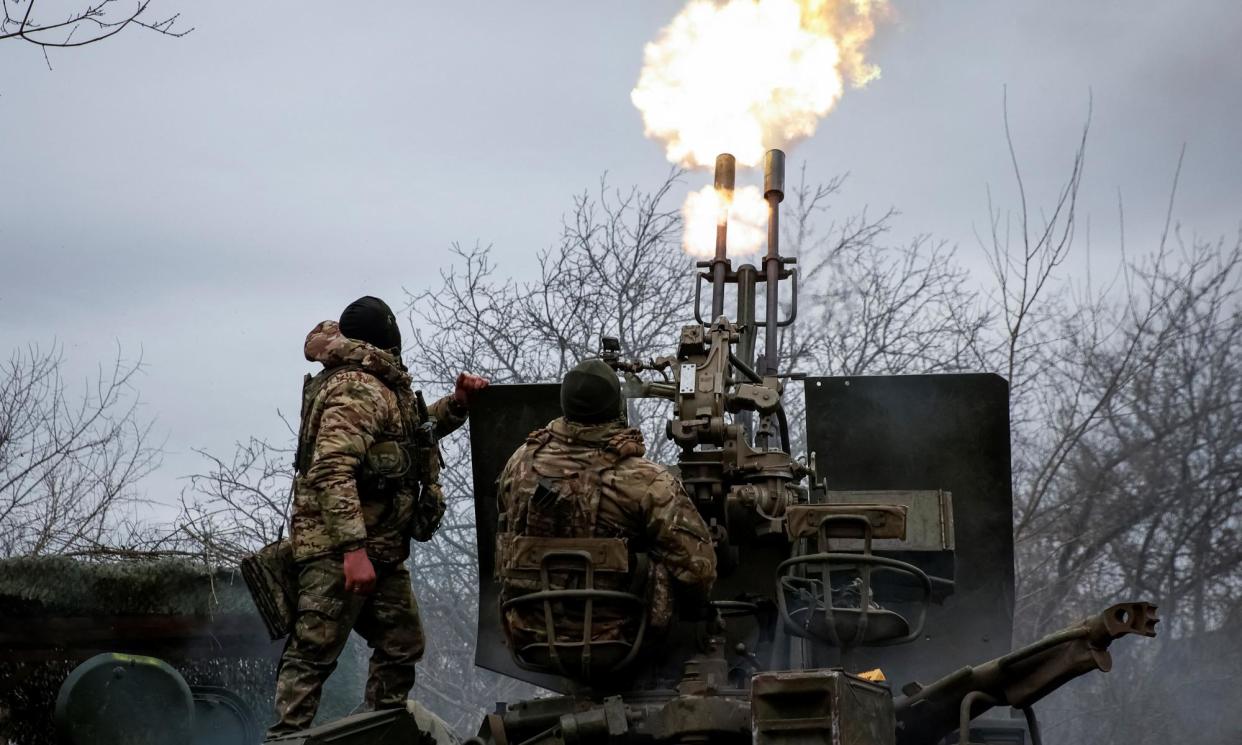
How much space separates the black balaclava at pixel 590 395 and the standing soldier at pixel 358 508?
2.76 feet

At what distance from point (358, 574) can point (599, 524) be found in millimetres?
959

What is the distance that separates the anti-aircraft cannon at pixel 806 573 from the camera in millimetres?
5164

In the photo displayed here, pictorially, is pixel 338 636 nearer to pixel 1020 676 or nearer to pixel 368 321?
pixel 368 321

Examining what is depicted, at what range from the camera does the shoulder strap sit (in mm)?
6168

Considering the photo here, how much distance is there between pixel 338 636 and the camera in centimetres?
593

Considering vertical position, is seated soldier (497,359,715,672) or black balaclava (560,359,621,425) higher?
black balaclava (560,359,621,425)

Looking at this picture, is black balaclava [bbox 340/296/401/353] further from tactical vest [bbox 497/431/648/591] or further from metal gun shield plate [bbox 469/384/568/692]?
metal gun shield plate [bbox 469/384/568/692]

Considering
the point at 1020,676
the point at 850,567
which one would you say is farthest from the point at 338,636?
the point at 1020,676

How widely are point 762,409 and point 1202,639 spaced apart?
6.30m

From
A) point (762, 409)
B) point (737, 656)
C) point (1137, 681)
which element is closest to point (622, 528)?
point (737, 656)

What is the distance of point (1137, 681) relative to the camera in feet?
39.5

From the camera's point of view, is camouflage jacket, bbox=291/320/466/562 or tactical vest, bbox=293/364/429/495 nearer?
camouflage jacket, bbox=291/320/466/562

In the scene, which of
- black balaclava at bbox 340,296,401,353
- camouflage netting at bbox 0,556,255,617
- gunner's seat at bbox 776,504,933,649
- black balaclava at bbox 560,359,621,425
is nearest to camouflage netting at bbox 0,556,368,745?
camouflage netting at bbox 0,556,255,617

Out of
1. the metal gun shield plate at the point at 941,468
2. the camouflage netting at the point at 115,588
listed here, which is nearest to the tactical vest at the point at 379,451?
the camouflage netting at the point at 115,588
